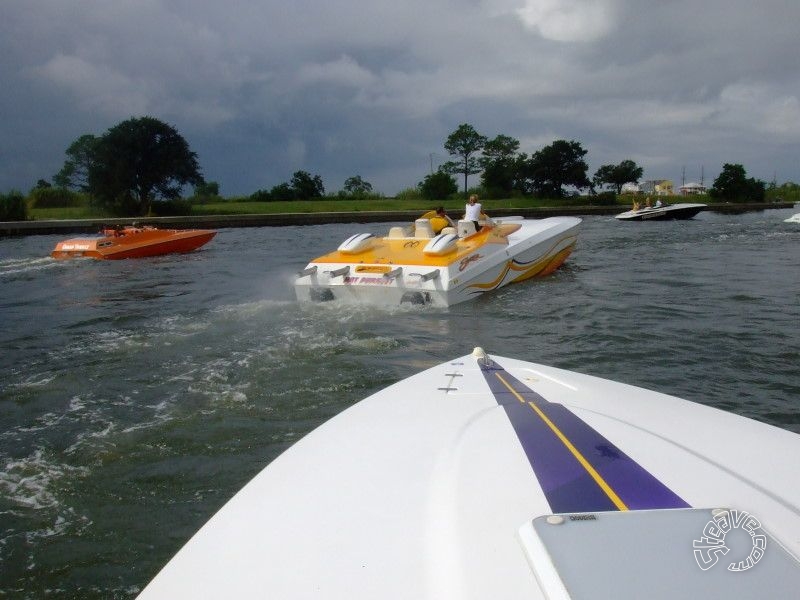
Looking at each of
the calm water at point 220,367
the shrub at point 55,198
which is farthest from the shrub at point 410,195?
the calm water at point 220,367

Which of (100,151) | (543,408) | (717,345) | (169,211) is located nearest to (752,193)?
(169,211)

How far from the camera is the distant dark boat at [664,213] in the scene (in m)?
28.8

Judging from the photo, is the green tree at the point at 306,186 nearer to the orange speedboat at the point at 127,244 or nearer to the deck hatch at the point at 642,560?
the orange speedboat at the point at 127,244

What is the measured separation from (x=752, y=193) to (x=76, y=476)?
214 feet

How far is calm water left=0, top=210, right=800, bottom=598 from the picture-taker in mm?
2820

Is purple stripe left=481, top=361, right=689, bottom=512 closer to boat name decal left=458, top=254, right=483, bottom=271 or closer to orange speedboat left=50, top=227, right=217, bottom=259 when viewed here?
boat name decal left=458, top=254, right=483, bottom=271

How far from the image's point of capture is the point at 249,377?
4.84 meters

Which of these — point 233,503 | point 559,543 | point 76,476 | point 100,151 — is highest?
point 100,151

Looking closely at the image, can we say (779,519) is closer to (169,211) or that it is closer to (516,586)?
(516,586)

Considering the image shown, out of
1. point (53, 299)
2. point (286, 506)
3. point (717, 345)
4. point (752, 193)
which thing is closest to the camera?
point (286, 506)

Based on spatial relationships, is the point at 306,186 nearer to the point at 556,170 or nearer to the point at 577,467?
the point at 556,170

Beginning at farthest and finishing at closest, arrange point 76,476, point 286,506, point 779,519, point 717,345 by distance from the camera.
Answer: point 717,345 < point 76,476 < point 286,506 < point 779,519

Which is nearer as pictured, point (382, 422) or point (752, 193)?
point (382, 422)

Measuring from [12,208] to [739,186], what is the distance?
55.8 meters
